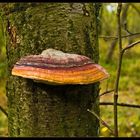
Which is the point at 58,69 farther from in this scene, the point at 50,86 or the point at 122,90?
the point at 122,90

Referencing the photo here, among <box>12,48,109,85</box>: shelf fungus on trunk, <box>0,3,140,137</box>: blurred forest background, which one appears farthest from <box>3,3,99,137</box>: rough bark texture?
<box>0,3,140,137</box>: blurred forest background

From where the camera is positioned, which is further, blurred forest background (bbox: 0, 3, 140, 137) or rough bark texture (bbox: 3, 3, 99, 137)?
blurred forest background (bbox: 0, 3, 140, 137)

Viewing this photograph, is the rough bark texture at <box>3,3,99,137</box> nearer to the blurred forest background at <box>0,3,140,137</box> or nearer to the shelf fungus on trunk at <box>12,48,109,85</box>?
the shelf fungus on trunk at <box>12,48,109,85</box>

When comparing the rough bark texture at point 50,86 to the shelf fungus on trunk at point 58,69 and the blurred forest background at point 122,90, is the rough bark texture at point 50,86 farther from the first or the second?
the blurred forest background at point 122,90

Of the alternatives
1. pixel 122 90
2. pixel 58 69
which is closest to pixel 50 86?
pixel 58 69

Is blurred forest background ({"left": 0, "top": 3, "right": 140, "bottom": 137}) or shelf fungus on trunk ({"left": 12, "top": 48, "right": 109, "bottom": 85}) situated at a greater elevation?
shelf fungus on trunk ({"left": 12, "top": 48, "right": 109, "bottom": 85})

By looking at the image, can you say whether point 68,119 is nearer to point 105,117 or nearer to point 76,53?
point 76,53

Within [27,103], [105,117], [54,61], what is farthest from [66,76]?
[105,117]
